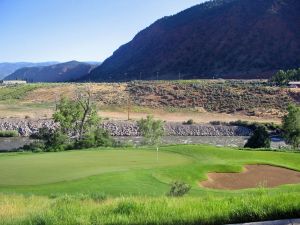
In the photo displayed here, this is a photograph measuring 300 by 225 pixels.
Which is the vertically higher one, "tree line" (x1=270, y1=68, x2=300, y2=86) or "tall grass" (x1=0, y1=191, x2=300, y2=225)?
"tree line" (x1=270, y1=68, x2=300, y2=86)

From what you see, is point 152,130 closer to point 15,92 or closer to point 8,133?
point 8,133

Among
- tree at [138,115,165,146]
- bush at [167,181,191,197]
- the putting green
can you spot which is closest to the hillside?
tree at [138,115,165,146]

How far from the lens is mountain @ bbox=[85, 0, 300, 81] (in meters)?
135

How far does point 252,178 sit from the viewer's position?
2098cm

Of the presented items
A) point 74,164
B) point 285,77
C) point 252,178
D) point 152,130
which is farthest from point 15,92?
point 252,178

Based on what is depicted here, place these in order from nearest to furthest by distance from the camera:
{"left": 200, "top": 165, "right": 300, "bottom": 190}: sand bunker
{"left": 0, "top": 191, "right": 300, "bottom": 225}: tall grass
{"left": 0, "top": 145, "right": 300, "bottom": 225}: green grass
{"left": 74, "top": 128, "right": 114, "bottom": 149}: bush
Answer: {"left": 0, "top": 191, "right": 300, "bottom": 225}: tall grass < {"left": 0, "top": 145, "right": 300, "bottom": 225}: green grass < {"left": 200, "top": 165, "right": 300, "bottom": 190}: sand bunker < {"left": 74, "top": 128, "right": 114, "bottom": 149}: bush

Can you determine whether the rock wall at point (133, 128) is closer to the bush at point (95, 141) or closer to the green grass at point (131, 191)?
the bush at point (95, 141)

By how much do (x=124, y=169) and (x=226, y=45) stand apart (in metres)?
128

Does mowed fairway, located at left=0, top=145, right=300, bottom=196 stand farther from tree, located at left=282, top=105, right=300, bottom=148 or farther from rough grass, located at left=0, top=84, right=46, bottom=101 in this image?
rough grass, located at left=0, top=84, right=46, bottom=101

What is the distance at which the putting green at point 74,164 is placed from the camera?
18.1 metres

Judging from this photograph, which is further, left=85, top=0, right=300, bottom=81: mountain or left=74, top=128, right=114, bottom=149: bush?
left=85, top=0, right=300, bottom=81: mountain

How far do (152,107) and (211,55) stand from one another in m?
63.7

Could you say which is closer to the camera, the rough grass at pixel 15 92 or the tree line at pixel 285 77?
the tree line at pixel 285 77

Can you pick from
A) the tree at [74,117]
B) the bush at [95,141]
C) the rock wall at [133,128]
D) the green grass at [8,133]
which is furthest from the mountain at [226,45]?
the bush at [95,141]
